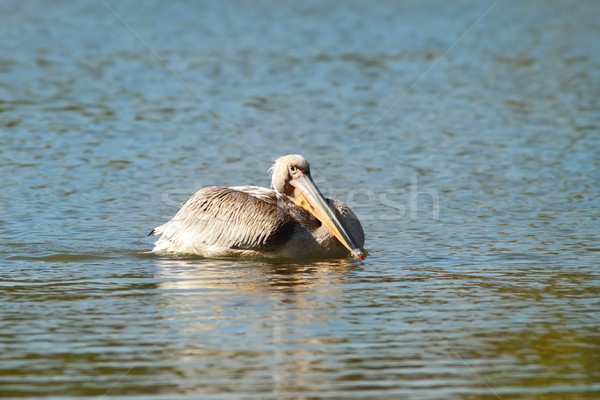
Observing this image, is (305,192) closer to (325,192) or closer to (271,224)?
(271,224)

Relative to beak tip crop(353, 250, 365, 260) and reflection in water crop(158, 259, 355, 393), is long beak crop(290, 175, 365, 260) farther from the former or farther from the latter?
reflection in water crop(158, 259, 355, 393)

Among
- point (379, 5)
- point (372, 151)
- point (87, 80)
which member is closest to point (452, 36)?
point (379, 5)

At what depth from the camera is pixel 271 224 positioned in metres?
8.26

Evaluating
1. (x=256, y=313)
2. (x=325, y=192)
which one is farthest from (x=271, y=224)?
(x=325, y=192)

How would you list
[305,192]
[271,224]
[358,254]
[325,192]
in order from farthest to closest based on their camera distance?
[325,192], [305,192], [271,224], [358,254]

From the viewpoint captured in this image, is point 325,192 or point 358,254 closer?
point 358,254

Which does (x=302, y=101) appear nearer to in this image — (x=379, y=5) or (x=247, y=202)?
(x=247, y=202)

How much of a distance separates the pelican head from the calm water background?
9.5 inches

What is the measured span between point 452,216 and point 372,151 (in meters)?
2.89

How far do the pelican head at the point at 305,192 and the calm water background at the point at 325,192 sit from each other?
0.24 m

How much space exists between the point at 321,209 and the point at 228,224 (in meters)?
0.79

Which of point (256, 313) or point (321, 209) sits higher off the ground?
point (321, 209)

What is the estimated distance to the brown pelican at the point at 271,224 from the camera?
27.1 feet

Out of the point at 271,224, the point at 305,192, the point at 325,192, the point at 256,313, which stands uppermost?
the point at 305,192
